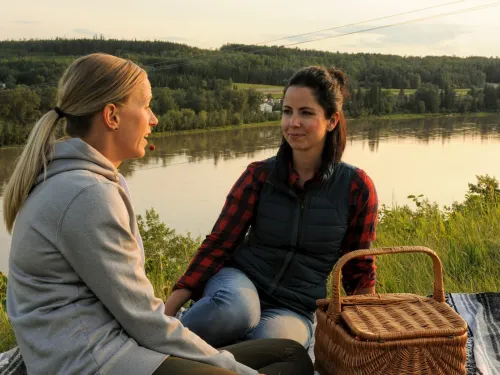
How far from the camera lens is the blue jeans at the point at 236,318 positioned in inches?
86.0

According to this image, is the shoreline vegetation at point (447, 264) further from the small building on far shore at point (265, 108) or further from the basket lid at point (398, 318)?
the small building on far shore at point (265, 108)

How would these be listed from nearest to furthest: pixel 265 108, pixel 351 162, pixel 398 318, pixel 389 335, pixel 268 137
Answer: pixel 389 335 < pixel 398 318 < pixel 351 162 < pixel 268 137 < pixel 265 108

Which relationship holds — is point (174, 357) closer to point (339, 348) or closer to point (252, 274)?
point (339, 348)

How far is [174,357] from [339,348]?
0.69 metres

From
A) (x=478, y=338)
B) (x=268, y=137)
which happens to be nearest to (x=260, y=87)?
(x=268, y=137)

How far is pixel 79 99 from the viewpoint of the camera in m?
1.49

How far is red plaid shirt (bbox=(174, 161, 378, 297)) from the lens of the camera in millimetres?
2369

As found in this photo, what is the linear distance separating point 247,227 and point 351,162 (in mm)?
25032

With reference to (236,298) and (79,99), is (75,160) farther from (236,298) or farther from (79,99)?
(236,298)

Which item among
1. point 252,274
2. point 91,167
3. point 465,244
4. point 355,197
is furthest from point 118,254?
point 465,244

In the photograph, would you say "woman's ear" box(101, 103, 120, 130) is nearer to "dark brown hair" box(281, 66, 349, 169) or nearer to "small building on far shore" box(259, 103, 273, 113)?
"dark brown hair" box(281, 66, 349, 169)

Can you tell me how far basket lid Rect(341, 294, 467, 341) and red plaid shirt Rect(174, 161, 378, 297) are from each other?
0.31 metres

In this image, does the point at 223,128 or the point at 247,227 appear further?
the point at 223,128

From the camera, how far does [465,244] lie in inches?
138
